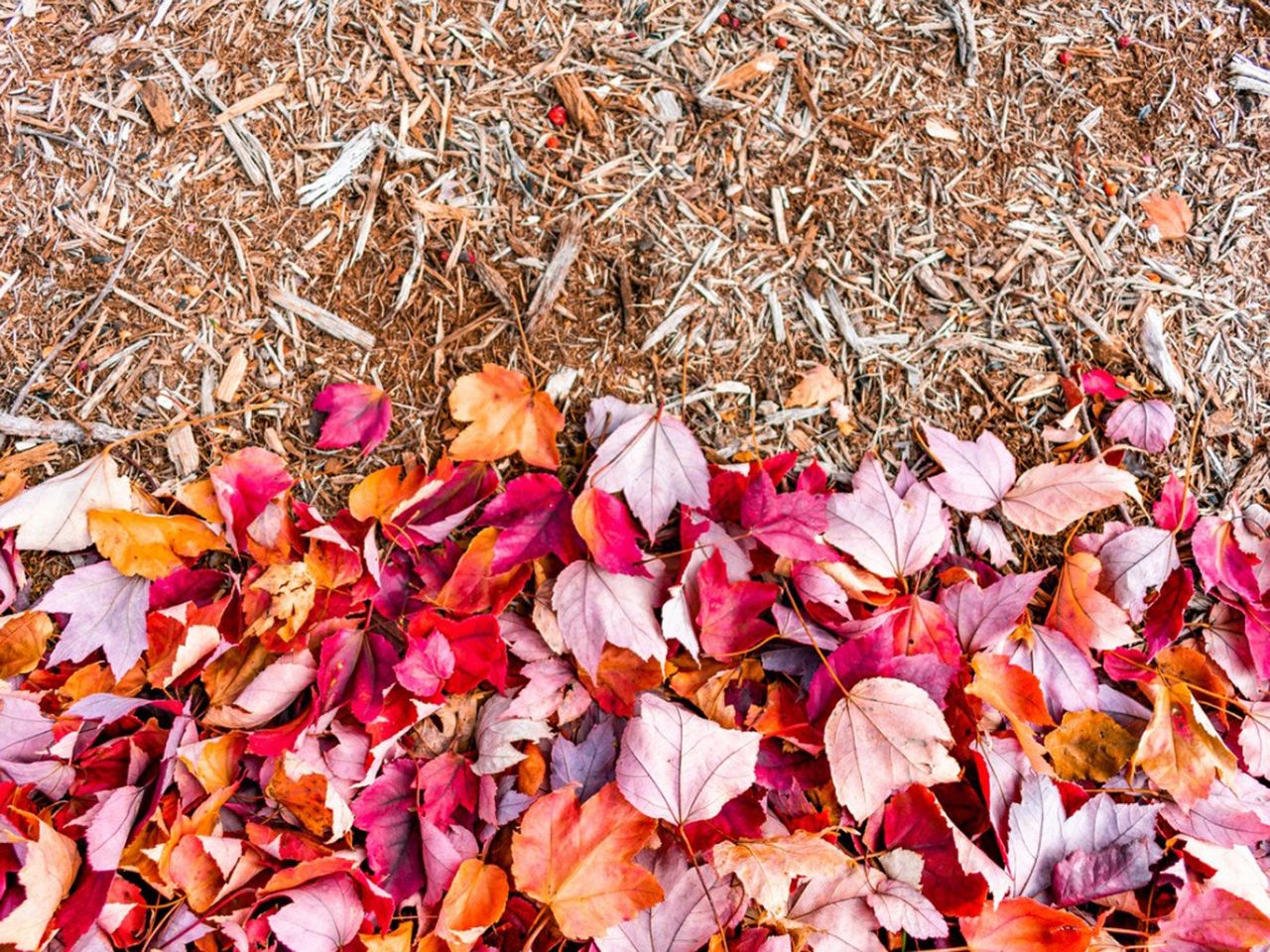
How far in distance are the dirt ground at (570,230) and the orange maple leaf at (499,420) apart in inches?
2.5

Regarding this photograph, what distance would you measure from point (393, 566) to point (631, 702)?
1.61 ft

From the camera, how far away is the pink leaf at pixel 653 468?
1.47m

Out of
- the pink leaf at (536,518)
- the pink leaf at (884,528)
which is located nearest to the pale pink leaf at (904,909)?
the pink leaf at (884,528)

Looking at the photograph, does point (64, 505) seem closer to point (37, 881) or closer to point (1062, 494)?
point (37, 881)

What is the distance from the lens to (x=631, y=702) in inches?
58.4

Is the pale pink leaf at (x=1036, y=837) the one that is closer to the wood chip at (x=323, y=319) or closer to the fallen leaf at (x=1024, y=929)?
the fallen leaf at (x=1024, y=929)

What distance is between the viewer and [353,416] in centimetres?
156

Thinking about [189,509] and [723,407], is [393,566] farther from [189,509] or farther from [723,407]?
[723,407]

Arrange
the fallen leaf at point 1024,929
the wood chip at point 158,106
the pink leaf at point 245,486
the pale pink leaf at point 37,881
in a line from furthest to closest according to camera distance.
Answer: the wood chip at point 158,106
the pink leaf at point 245,486
the fallen leaf at point 1024,929
the pale pink leaf at point 37,881

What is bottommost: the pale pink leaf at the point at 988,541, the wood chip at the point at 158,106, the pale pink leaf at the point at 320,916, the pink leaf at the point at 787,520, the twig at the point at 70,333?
the pale pink leaf at the point at 320,916

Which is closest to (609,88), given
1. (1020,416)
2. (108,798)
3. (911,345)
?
(911,345)

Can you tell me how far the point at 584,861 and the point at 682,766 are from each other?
22 centimetres

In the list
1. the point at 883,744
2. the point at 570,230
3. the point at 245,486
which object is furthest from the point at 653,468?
the point at 245,486

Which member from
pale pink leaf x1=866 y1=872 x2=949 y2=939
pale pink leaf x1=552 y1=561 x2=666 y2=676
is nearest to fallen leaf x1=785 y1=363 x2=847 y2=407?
pale pink leaf x1=552 y1=561 x2=666 y2=676
